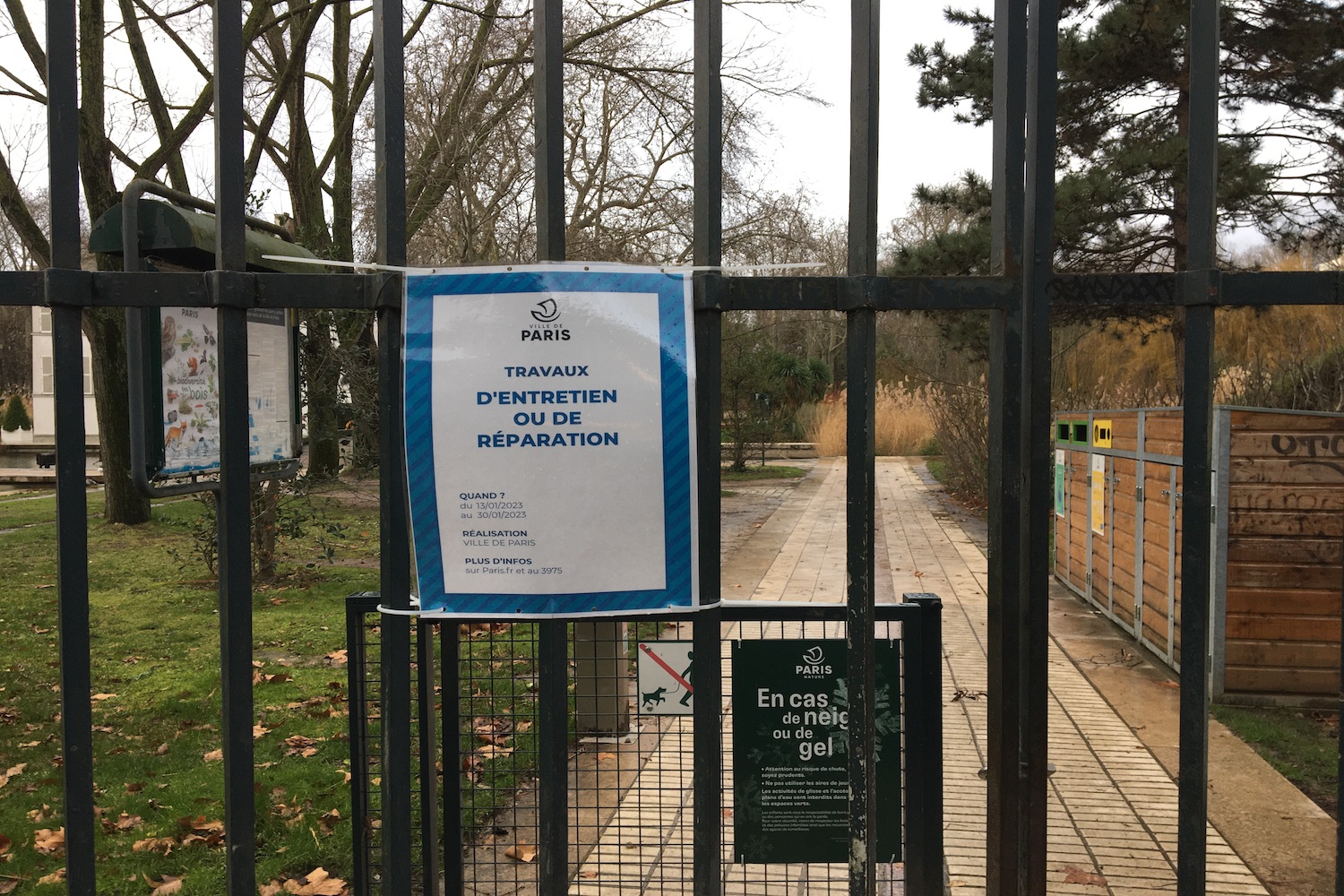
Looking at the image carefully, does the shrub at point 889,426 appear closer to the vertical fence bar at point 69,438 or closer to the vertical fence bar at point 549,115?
the vertical fence bar at point 549,115

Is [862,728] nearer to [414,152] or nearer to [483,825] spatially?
[483,825]

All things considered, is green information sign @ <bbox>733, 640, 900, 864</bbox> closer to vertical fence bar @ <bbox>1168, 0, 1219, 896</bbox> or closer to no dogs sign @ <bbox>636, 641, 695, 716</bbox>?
no dogs sign @ <bbox>636, 641, 695, 716</bbox>

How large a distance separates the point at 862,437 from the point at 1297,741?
5.51 m

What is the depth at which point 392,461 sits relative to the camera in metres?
2.26

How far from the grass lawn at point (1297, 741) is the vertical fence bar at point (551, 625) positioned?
450 cm

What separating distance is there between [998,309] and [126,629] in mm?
8497

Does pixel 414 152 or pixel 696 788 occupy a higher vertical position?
pixel 414 152

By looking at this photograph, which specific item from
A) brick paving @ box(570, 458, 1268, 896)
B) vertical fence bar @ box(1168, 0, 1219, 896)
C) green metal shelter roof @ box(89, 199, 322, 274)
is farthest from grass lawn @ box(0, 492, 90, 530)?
vertical fence bar @ box(1168, 0, 1219, 896)

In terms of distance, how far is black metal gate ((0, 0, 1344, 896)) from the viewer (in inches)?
84.0

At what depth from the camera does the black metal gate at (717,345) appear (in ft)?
7.00

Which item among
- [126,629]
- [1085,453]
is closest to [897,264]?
[1085,453]

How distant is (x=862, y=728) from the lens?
2256 millimetres

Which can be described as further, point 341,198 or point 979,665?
point 341,198

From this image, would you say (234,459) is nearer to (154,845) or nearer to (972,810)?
(154,845)
